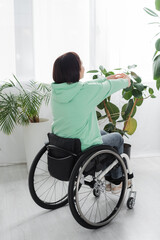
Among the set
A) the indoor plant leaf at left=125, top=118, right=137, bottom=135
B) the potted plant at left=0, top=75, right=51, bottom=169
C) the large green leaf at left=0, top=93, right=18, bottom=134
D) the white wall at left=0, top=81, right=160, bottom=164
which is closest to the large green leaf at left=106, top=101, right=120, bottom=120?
the indoor plant leaf at left=125, top=118, right=137, bottom=135

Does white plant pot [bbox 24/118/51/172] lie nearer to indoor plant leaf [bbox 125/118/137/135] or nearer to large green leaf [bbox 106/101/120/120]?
large green leaf [bbox 106/101/120/120]

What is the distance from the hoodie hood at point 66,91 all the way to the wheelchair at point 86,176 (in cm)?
25

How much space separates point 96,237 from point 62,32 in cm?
189

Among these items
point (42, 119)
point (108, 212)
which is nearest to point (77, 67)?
point (108, 212)

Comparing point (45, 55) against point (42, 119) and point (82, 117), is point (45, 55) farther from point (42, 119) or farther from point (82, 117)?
point (82, 117)

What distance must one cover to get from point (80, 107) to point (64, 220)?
0.76 m

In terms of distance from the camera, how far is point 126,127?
3143 millimetres

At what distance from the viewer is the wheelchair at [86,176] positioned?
1897 mm

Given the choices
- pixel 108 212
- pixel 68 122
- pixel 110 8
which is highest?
pixel 110 8

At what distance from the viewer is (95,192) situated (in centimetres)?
250

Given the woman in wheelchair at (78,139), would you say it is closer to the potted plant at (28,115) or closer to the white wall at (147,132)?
the potted plant at (28,115)

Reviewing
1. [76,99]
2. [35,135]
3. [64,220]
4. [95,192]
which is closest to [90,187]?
[64,220]

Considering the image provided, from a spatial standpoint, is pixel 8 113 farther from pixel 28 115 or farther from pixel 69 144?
pixel 69 144

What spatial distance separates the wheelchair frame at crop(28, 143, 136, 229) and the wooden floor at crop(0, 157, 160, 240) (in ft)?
0.21
